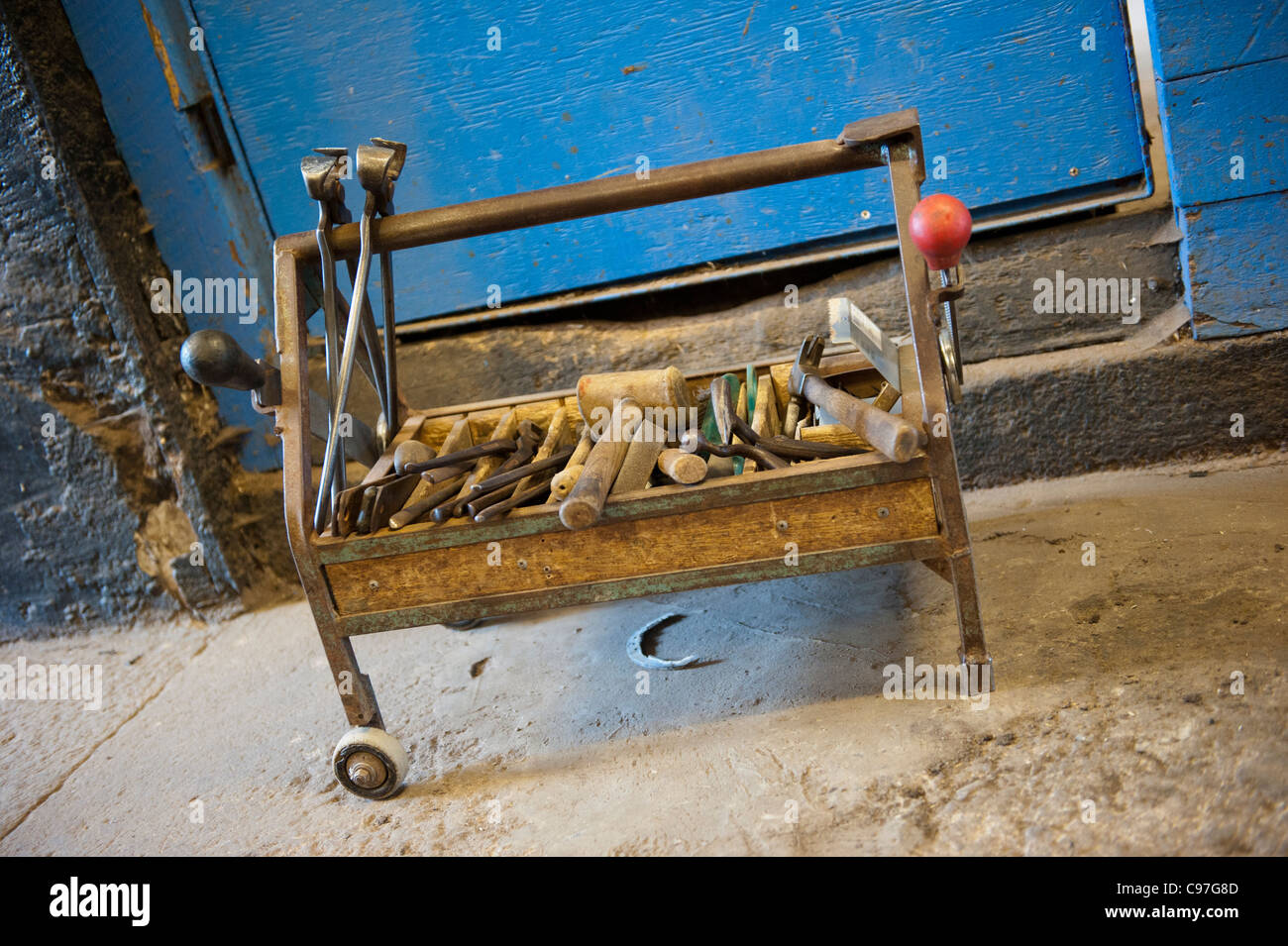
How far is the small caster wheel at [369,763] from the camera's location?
83.0 inches

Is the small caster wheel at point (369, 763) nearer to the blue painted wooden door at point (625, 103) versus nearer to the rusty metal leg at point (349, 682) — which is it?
the rusty metal leg at point (349, 682)

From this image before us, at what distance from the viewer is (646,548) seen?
1.98 meters

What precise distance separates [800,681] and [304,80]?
2.42 m

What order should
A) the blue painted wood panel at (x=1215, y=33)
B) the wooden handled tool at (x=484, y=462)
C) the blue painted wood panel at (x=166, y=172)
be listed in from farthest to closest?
the blue painted wood panel at (x=166, y=172) → the blue painted wood panel at (x=1215, y=33) → the wooden handled tool at (x=484, y=462)

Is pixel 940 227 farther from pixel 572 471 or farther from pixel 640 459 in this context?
pixel 572 471

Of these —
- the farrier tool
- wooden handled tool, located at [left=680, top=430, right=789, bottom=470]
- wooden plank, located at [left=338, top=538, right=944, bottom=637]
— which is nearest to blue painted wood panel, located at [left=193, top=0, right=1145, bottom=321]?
the farrier tool

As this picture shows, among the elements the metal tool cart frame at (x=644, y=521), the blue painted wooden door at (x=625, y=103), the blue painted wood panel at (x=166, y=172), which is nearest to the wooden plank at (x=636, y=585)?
the metal tool cart frame at (x=644, y=521)

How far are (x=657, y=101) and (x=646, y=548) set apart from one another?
1660 millimetres

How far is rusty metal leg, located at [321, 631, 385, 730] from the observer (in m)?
2.09

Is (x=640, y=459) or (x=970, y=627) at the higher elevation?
(x=640, y=459)

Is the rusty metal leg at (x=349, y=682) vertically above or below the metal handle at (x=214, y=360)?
below

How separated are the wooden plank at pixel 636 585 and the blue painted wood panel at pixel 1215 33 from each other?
67.3 inches

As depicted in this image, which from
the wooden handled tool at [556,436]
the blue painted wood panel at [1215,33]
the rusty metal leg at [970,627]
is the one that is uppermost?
the blue painted wood panel at [1215,33]

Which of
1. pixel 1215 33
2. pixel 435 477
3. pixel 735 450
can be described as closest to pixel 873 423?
pixel 735 450
